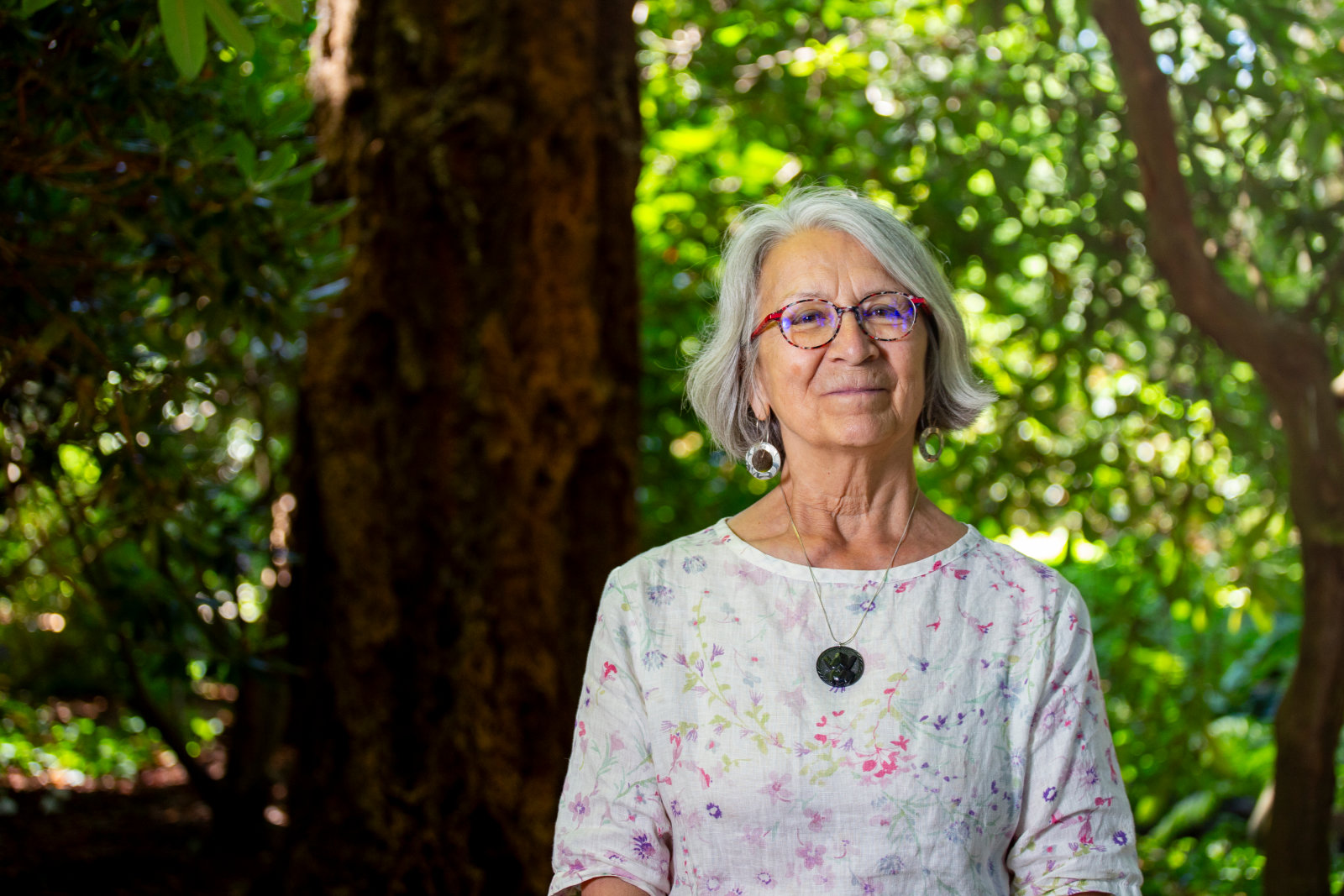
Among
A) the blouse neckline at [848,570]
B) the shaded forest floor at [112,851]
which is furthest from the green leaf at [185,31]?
the shaded forest floor at [112,851]

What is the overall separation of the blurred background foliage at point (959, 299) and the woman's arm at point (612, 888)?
1.18 metres

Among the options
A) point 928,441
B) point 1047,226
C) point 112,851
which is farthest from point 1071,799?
point 112,851

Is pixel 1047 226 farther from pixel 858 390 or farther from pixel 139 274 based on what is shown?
pixel 139 274

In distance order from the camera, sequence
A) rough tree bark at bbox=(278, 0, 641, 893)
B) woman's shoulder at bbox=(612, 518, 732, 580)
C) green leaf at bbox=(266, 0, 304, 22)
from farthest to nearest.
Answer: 1. rough tree bark at bbox=(278, 0, 641, 893)
2. woman's shoulder at bbox=(612, 518, 732, 580)
3. green leaf at bbox=(266, 0, 304, 22)

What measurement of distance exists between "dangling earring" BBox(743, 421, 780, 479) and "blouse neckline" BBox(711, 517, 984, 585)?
0.50 feet

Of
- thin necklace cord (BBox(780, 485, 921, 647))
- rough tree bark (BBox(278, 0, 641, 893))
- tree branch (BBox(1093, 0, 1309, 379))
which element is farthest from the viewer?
tree branch (BBox(1093, 0, 1309, 379))

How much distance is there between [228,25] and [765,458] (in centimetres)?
99

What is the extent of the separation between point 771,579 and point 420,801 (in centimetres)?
150

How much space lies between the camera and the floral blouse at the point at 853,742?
1.50 m

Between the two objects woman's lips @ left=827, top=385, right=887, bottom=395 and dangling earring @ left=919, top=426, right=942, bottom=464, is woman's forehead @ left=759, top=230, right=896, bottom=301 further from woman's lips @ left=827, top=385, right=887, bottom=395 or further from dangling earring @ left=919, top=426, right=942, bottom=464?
dangling earring @ left=919, top=426, right=942, bottom=464

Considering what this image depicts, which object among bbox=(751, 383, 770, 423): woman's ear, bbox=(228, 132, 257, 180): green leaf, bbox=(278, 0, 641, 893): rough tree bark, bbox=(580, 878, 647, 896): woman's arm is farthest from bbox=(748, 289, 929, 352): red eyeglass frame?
bbox=(278, 0, 641, 893): rough tree bark

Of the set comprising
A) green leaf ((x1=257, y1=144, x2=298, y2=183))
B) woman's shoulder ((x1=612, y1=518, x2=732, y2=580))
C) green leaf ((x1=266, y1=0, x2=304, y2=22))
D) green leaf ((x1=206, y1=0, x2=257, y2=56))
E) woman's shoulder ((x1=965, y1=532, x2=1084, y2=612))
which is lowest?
woman's shoulder ((x1=965, y1=532, x2=1084, y2=612))

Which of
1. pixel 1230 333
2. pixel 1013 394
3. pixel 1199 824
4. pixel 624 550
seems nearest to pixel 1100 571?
pixel 1199 824

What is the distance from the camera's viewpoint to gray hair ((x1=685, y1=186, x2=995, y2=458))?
65.8 inches
